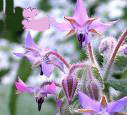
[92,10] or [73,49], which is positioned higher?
[92,10]

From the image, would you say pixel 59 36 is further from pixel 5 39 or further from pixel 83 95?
pixel 83 95

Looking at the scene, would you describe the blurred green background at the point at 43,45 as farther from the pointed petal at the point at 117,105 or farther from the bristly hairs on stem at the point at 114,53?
the pointed petal at the point at 117,105

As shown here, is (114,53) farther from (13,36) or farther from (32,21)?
(13,36)

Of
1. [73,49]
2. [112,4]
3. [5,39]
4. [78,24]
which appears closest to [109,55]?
[78,24]

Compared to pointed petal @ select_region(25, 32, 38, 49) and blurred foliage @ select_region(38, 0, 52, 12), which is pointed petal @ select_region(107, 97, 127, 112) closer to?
pointed petal @ select_region(25, 32, 38, 49)

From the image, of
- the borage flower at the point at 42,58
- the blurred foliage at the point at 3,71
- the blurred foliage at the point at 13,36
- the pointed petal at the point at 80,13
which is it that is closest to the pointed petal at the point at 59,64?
the borage flower at the point at 42,58

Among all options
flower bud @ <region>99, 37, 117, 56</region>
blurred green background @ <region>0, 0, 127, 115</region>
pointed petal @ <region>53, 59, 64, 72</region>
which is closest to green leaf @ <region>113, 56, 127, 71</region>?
flower bud @ <region>99, 37, 117, 56</region>
